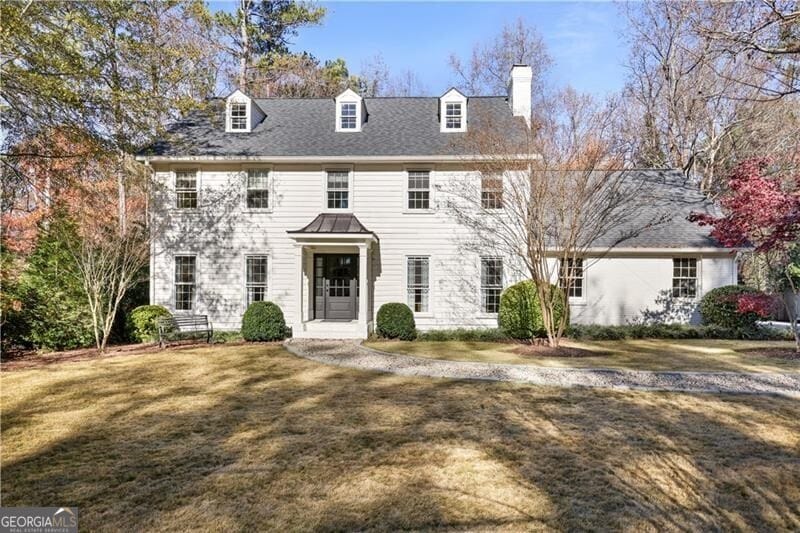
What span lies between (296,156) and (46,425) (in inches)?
412

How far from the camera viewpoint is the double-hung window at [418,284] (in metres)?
15.1

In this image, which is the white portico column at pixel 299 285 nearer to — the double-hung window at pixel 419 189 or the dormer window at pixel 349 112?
the double-hung window at pixel 419 189

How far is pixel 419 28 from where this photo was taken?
1334 cm

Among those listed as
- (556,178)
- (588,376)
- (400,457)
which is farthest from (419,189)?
(400,457)

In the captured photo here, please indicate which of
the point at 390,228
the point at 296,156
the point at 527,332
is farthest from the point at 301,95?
the point at 527,332

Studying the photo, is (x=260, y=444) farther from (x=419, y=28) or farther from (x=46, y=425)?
(x=419, y=28)

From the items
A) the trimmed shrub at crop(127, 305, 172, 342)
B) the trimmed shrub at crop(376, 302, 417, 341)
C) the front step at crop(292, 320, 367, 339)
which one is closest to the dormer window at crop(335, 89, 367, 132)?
the trimmed shrub at crop(376, 302, 417, 341)

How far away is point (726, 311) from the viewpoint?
47.9 feet

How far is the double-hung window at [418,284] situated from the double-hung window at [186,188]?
764cm

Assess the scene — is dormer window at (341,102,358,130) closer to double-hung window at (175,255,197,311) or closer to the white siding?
the white siding

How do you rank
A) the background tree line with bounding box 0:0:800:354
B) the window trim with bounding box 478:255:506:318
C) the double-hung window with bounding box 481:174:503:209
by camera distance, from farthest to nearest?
the window trim with bounding box 478:255:506:318, the double-hung window with bounding box 481:174:503:209, the background tree line with bounding box 0:0:800:354

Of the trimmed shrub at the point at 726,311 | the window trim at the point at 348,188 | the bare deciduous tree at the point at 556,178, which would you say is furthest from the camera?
the window trim at the point at 348,188

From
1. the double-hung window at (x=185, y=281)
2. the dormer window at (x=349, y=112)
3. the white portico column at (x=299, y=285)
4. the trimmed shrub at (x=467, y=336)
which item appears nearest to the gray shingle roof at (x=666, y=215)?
the trimmed shrub at (x=467, y=336)

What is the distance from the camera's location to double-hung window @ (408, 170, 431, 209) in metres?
15.0
